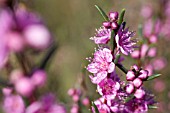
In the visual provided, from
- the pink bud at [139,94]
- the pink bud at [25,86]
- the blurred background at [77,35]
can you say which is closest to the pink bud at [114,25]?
the pink bud at [139,94]

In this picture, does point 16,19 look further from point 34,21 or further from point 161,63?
point 161,63

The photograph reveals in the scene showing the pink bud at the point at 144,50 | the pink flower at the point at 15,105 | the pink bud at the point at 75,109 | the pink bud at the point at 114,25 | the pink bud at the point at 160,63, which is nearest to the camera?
the pink flower at the point at 15,105

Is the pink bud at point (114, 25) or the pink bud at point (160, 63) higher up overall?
the pink bud at point (160, 63)

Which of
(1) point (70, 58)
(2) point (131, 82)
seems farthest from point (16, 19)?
(1) point (70, 58)

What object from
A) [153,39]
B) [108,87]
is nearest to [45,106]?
[108,87]

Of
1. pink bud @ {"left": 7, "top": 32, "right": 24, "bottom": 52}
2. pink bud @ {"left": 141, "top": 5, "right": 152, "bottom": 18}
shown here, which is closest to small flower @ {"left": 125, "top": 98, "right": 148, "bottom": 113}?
pink bud @ {"left": 7, "top": 32, "right": 24, "bottom": 52}

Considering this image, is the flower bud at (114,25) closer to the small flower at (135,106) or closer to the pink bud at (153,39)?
the small flower at (135,106)

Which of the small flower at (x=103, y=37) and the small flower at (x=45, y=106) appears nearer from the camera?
the small flower at (x=45, y=106)
